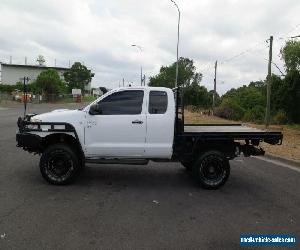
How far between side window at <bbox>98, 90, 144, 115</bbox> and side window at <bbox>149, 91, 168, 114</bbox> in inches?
8.3

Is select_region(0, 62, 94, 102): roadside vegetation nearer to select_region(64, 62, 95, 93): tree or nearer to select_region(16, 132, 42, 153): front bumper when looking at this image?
select_region(64, 62, 95, 93): tree

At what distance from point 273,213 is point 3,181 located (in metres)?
5.33

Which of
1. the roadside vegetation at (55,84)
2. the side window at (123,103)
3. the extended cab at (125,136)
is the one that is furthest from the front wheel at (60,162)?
the roadside vegetation at (55,84)

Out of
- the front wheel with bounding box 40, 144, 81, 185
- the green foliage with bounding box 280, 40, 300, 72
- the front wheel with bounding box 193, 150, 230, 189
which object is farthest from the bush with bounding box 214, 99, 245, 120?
the front wheel with bounding box 40, 144, 81, 185

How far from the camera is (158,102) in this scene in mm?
8852

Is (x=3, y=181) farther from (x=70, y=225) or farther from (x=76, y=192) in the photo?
(x=70, y=225)

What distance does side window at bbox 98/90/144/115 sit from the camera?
8.76 metres

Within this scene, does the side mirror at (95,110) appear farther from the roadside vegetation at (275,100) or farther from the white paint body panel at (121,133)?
the roadside vegetation at (275,100)

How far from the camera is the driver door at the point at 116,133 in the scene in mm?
8633

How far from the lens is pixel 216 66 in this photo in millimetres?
55219

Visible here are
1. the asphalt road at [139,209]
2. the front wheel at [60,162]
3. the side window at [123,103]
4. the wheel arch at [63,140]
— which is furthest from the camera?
the wheel arch at [63,140]

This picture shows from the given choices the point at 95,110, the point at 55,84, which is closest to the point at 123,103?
the point at 95,110

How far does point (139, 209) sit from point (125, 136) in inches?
78.5

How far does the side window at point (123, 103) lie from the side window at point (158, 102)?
8.3 inches
